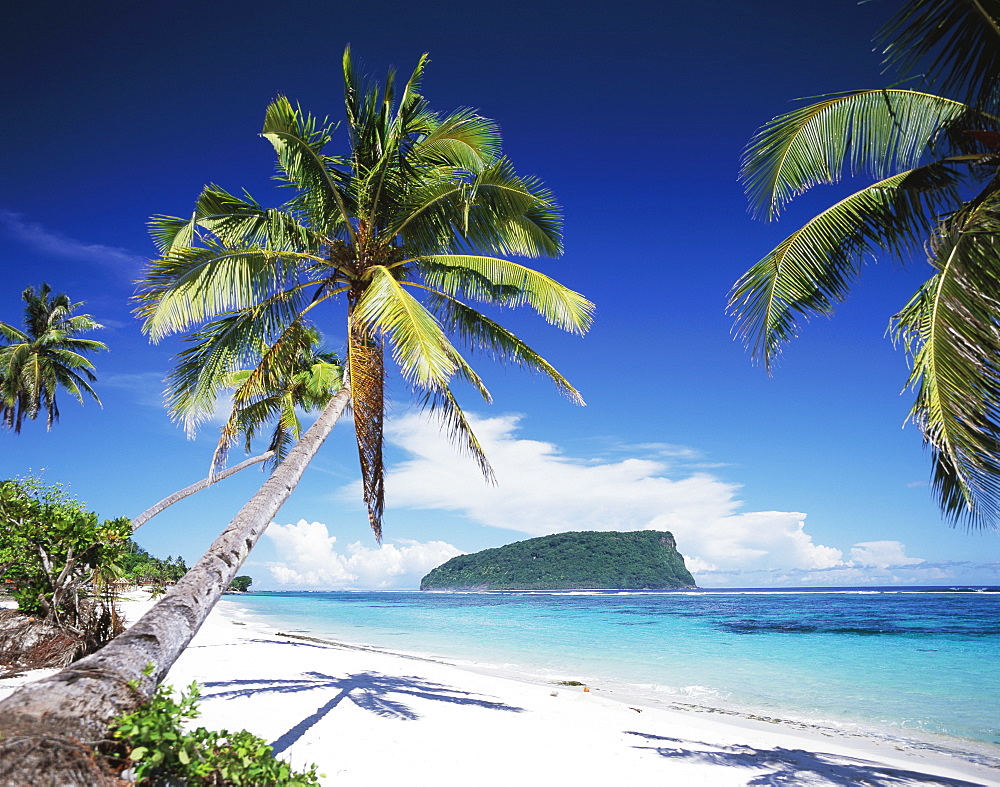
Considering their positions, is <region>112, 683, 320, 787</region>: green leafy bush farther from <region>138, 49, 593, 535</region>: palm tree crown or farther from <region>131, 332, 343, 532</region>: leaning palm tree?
<region>131, 332, 343, 532</region>: leaning palm tree

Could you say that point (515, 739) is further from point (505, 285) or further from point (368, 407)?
point (505, 285)

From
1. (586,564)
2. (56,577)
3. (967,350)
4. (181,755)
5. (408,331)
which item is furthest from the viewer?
(586,564)

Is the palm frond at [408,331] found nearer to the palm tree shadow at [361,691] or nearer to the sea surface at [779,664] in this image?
the palm tree shadow at [361,691]

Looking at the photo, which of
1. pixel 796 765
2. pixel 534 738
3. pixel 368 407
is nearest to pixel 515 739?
pixel 534 738

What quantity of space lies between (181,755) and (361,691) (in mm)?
6374

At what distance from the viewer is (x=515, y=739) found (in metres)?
5.70

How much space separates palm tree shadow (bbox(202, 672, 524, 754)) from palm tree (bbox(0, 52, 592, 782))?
2.08 metres

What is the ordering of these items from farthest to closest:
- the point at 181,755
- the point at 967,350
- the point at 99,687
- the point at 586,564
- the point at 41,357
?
the point at 586,564 < the point at 41,357 < the point at 967,350 < the point at 99,687 < the point at 181,755

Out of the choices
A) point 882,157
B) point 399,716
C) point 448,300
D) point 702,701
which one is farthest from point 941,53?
point 702,701

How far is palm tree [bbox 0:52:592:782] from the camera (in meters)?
5.72

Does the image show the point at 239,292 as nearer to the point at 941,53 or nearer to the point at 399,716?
the point at 399,716

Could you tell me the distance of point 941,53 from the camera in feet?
13.7

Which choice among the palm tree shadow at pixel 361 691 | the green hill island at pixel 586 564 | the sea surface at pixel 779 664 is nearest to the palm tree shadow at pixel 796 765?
the palm tree shadow at pixel 361 691

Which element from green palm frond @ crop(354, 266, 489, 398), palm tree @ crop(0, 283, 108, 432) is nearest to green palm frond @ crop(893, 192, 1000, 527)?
green palm frond @ crop(354, 266, 489, 398)
